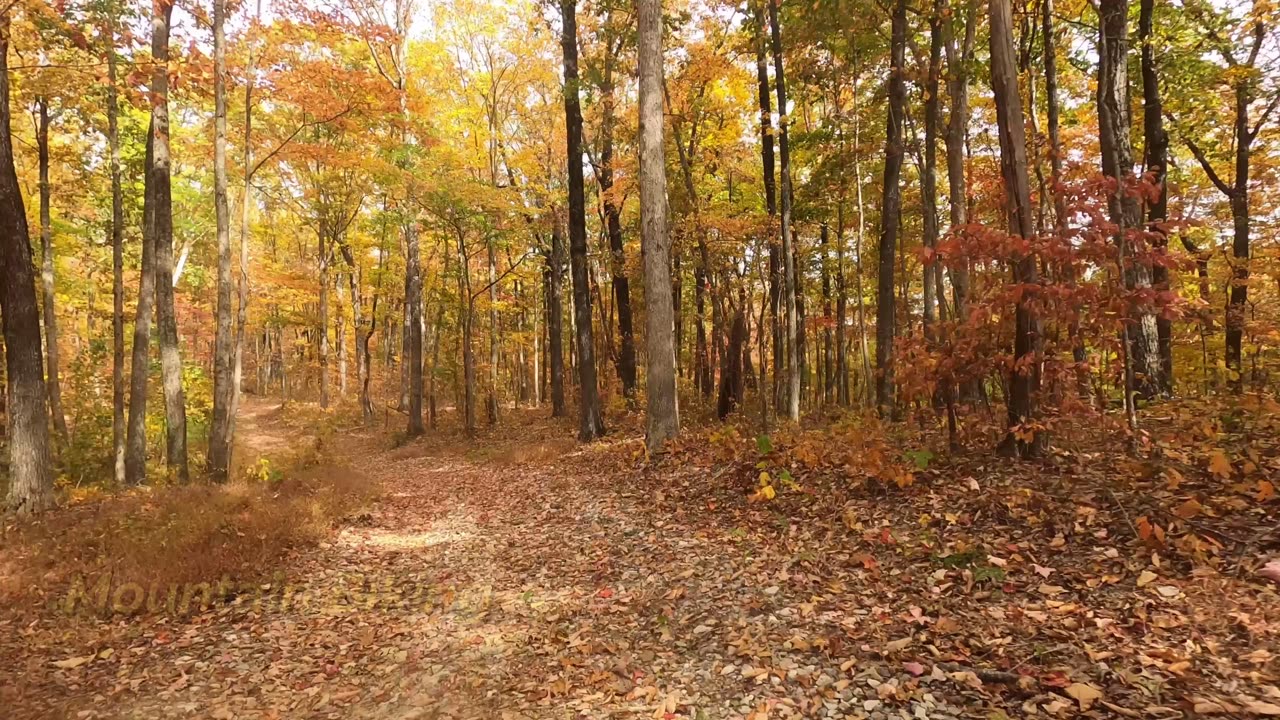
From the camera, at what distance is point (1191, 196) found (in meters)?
16.4

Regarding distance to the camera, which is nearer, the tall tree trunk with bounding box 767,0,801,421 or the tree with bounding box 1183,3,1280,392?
the tree with bounding box 1183,3,1280,392

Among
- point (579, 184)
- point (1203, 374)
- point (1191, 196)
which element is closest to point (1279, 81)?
point (1191, 196)

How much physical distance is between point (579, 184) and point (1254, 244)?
17.5 m

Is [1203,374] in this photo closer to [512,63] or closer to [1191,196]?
[1191,196]

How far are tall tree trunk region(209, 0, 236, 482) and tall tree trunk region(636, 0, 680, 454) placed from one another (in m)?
7.52

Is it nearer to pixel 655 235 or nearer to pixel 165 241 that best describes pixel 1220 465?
pixel 655 235

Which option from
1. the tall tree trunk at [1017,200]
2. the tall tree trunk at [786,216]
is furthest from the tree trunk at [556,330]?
the tall tree trunk at [1017,200]

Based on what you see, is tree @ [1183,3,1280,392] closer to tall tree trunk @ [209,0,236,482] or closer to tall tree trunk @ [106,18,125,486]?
tall tree trunk @ [209,0,236,482]

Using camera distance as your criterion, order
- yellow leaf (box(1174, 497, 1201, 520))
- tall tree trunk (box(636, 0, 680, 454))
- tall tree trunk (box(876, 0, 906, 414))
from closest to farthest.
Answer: yellow leaf (box(1174, 497, 1201, 520)), tall tree trunk (box(636, 0, 680, 454)), tall tree trunk (box(876, 0, 906, 414))

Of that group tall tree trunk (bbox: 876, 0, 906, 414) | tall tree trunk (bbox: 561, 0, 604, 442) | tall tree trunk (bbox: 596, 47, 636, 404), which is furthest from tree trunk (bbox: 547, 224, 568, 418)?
tall tree trunk (bbox: 876, 0, 906, 414)

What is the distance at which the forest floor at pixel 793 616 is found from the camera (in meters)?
3.58

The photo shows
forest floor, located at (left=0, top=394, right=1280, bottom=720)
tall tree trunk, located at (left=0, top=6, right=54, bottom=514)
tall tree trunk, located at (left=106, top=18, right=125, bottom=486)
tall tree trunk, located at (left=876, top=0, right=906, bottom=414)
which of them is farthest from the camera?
tall tree trunk, located at (left=106, top=18, right=125, bottom=486)

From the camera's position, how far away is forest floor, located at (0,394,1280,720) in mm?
3576

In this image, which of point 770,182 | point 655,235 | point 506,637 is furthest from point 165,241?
point 770,182
